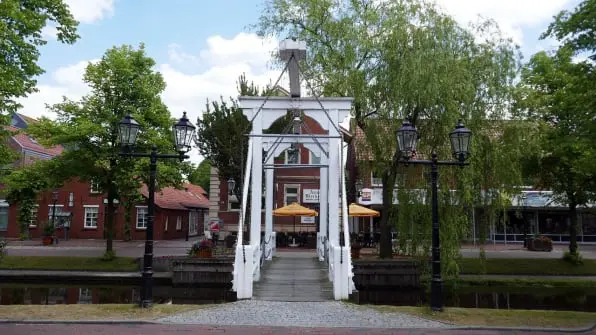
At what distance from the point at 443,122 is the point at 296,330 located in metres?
8.74

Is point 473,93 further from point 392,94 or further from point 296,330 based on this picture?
point 296,330

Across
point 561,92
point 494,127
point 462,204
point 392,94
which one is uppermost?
point 561,92

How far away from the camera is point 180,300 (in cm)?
1413

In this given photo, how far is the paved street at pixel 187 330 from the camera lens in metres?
7.45

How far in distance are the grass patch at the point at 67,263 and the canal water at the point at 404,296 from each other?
2774 mm

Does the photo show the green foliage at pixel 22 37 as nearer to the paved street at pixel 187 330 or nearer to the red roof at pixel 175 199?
the paved street at pixel 187 330

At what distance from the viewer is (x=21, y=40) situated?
1403cm

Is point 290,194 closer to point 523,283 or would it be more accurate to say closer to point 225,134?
point 225,134

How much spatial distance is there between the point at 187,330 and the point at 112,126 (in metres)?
13.4

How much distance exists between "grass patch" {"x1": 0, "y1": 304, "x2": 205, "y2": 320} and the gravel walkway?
48 cm

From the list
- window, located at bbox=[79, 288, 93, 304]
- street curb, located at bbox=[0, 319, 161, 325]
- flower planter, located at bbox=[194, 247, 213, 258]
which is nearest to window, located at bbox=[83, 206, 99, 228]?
flower planter, located at bbox=[194, 247, 213, 258]

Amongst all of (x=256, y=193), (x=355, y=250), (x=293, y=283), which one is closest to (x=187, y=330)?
(x=293, y=283)

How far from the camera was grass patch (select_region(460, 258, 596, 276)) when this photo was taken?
61.8 ft

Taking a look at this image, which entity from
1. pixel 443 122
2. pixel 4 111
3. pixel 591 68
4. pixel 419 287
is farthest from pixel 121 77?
pixel 591 68
